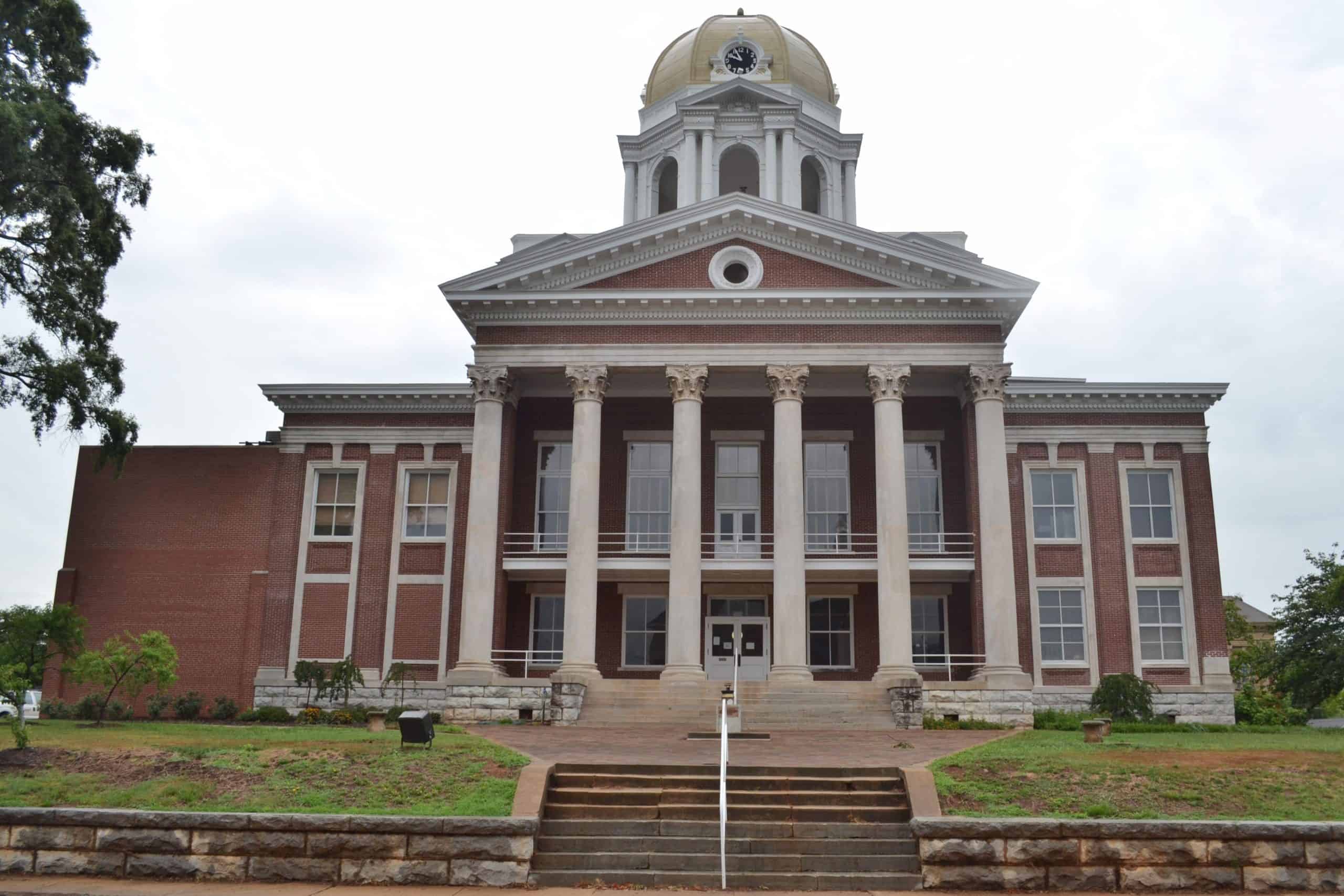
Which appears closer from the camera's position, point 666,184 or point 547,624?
point 547,624

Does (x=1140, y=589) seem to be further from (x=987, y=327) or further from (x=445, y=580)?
(x=445, y=580)

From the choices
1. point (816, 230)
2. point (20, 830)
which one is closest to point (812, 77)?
point (816, 230)

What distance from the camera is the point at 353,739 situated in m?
20.3

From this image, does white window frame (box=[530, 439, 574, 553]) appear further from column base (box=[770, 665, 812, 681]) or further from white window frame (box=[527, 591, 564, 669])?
column base (box=[770, 665, 812, 681])

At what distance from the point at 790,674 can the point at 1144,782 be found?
13897 millimetres

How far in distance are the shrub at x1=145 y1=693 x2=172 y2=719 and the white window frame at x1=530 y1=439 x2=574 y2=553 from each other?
36.6 ft

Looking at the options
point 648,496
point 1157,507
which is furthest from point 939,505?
point 648,496

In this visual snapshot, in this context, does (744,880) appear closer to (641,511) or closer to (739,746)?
(739,746)

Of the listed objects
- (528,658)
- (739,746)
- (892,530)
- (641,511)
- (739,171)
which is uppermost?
(739,171)

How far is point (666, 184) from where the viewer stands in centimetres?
4631

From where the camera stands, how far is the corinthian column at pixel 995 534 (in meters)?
30.0

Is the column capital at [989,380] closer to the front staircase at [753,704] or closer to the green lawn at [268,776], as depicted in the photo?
the front staircase at [753,704]

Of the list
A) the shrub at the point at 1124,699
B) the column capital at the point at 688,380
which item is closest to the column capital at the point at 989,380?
the column capital at the point at 688,380

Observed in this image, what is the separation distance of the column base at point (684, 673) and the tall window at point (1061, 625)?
1086 centimetres
